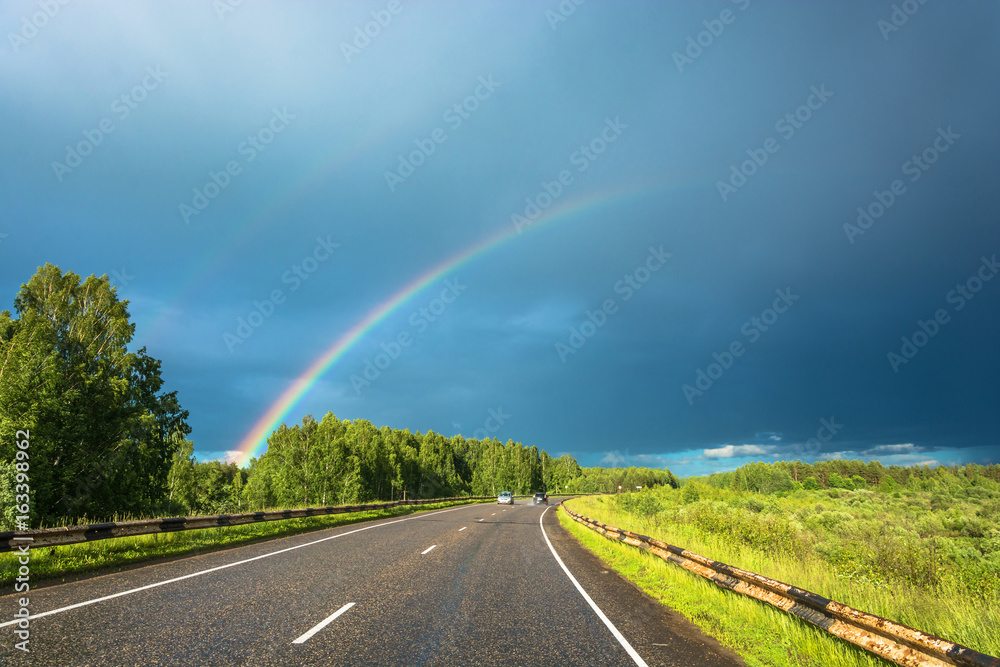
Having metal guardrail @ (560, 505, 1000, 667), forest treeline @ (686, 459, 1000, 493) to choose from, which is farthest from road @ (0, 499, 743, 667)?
forest treeline @ (686, 459, 1000, 493)

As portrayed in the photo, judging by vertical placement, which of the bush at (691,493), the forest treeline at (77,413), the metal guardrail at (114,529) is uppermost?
the forest treeline at (77,413)

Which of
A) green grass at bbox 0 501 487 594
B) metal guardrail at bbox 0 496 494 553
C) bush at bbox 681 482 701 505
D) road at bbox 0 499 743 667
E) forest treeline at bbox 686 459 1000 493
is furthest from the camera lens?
forest treeline at bbox 686 459 1000 493

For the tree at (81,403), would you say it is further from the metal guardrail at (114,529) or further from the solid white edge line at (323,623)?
the solid white edge line at (323,623)

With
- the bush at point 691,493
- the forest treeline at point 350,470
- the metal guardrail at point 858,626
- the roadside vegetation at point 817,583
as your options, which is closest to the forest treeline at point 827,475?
the forest treeline at point 350,470

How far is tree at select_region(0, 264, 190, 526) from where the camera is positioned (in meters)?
26.5

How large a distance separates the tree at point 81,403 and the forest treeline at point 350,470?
21.0 m

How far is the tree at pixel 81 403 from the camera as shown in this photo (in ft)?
86.8

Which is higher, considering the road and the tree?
the tree

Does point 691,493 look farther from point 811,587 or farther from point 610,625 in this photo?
point 610,625

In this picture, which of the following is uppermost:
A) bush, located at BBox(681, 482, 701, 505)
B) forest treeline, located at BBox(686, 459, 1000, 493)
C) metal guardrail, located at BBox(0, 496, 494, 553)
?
metal guardrail, located at BBox(0, 496, 494, 553)

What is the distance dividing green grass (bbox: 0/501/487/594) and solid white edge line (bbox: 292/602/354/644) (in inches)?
223

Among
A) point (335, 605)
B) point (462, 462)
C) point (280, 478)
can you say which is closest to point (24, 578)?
point (335, 605)

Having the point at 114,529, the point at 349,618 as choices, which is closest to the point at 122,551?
the point at 114,529

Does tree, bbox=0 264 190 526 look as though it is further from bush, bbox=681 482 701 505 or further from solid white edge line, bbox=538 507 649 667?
bush, bbox=681 482 701 505
